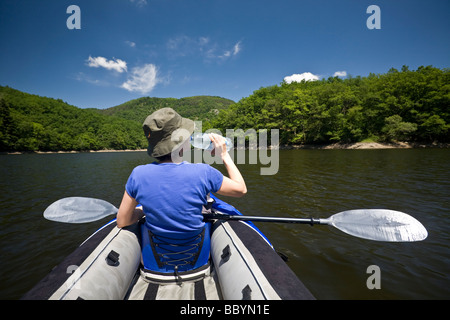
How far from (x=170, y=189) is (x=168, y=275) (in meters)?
1.13

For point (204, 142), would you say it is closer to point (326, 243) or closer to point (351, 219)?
point (351, 219)

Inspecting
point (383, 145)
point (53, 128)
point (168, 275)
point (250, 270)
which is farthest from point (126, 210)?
point (53, 128)

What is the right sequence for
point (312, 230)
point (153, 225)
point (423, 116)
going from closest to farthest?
point (153, 225)
point (312, 230)
point (423, 116)

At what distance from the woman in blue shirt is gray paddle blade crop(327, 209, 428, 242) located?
225 cm

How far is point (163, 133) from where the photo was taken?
1896mm

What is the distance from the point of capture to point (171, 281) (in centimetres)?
221

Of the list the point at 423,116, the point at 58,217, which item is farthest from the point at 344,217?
the point at 423,116

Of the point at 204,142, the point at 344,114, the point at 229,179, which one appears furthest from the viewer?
the point at 344,114

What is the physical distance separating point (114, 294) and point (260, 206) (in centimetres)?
499

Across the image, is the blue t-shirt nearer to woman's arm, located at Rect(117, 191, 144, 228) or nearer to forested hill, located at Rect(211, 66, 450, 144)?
woman's arm, located at Rect(117, 191, 144, 228)

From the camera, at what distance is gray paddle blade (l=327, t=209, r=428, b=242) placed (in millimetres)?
2872

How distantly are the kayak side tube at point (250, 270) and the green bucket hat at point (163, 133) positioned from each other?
132 centimetres
